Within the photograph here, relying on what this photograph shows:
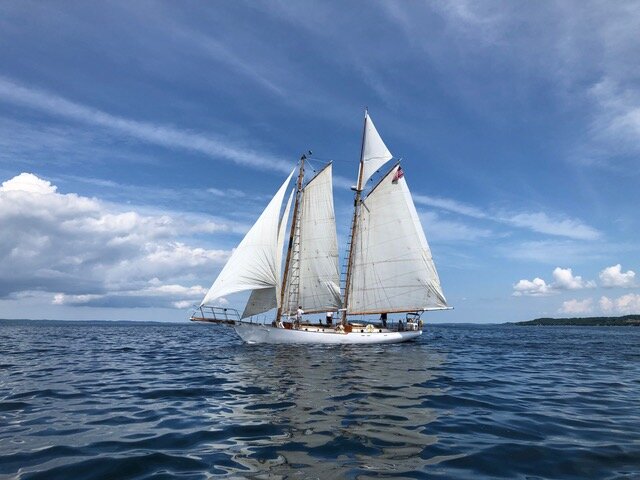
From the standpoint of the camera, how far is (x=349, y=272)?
47812 mm

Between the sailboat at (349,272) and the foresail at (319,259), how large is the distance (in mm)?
109

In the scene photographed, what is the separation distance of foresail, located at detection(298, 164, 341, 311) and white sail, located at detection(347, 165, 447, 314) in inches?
138

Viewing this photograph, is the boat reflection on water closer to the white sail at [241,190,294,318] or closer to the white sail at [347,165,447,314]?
the white sail at [241,190,294,318]

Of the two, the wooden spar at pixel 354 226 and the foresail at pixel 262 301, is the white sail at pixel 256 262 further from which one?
the wooden spar at pixel 354 226

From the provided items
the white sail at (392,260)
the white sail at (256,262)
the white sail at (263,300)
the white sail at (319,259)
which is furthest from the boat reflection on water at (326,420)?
the white sail at (392,260)

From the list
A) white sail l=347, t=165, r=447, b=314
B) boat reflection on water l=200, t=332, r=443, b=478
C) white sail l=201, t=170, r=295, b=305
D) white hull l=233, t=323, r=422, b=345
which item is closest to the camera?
boat reflection on water l=200, t=332, r=443, b=478

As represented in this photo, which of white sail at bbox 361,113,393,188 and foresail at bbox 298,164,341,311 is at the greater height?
white sail at bbox 361,113,393,188

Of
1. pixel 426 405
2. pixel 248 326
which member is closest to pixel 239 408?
pixel 426 405

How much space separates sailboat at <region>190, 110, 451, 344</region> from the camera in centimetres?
4128

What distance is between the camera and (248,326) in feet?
135

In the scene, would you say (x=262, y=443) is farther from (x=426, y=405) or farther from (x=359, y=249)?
(x=359, y=249)

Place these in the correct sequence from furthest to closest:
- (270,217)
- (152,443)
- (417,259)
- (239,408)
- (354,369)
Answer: (417,259), (270,217), (354,369), (239,408), (152,443)

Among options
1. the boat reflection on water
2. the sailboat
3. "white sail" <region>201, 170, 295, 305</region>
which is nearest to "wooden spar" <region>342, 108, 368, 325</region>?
the sailboat

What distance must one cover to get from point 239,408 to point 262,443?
3996 mm
